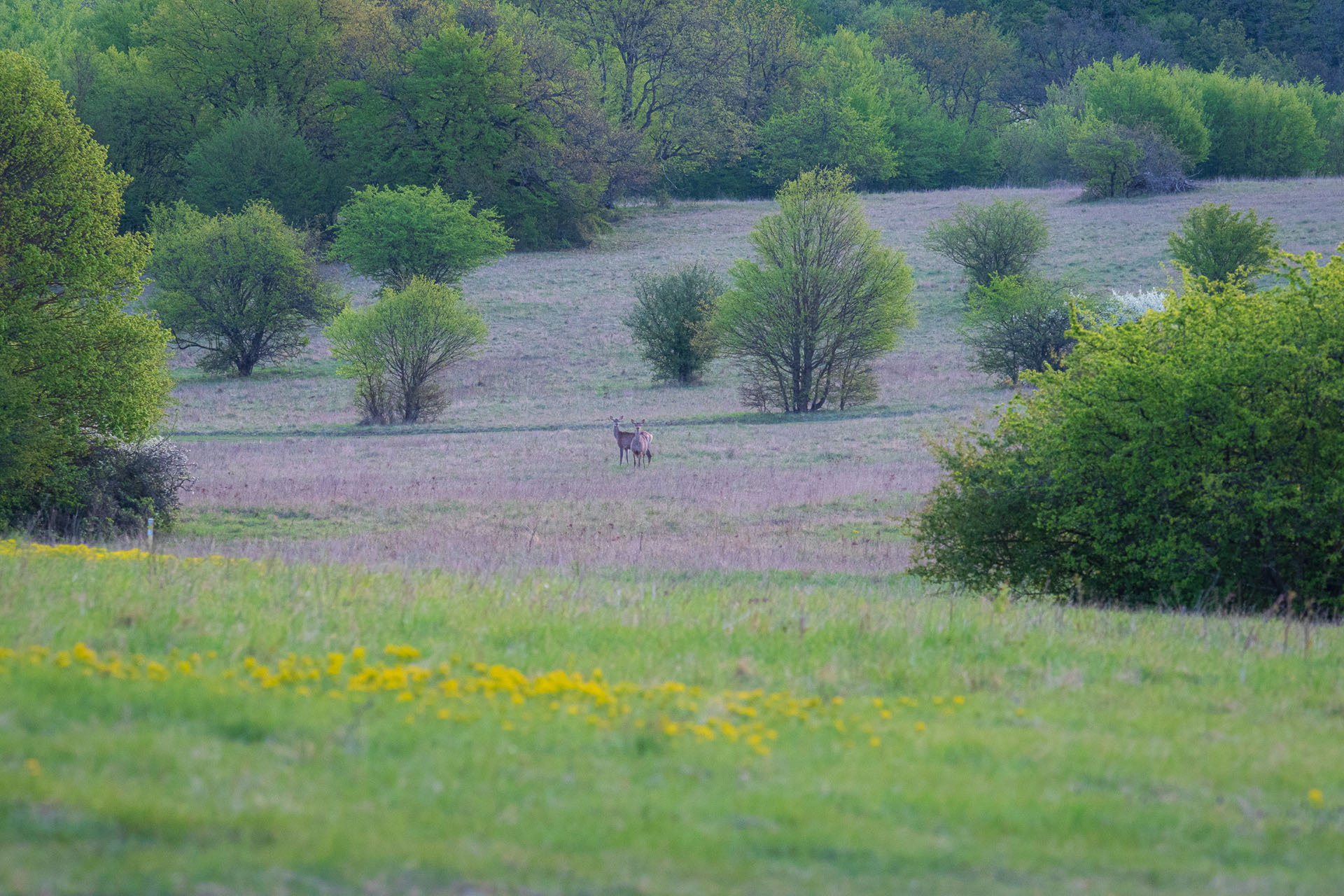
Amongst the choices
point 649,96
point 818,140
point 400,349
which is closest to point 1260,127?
point 818,140

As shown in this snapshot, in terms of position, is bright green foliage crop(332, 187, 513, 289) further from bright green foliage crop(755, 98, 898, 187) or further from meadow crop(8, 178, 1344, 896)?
meadow crop(8, 178, 1344, 896)

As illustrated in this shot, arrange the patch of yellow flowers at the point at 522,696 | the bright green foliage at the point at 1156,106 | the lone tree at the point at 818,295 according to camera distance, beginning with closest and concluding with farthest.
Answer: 1. the patch of yellow flowers at the point at 522,696
2. the lone tree at the point at 818,295
3. the bright green foliage at the point at 1156,106

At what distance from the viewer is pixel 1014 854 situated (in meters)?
4.08

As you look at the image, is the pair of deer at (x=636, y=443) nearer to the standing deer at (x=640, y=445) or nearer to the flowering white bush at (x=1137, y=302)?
the standing deer at (x=640, y=445)

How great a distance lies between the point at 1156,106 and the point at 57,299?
69.2m

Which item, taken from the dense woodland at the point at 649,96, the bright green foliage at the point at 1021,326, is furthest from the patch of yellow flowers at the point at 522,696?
the dense woodland at the point at 649,96

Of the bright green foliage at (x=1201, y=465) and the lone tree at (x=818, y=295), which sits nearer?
the bright green foliage at (x=1201, y=465)

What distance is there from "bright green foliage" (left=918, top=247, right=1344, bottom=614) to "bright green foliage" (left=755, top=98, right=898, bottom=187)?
66423 millimetres

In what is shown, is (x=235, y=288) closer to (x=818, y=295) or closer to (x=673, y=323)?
(x=673, y=323)

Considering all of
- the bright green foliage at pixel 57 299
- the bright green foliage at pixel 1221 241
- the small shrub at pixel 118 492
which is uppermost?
the bright green foliage at pixel 1221 241

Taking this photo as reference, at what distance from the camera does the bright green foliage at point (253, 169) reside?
60000 mm

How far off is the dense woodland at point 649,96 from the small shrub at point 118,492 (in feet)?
132

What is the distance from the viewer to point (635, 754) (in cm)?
491

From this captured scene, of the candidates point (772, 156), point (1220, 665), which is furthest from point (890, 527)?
point (772, 156)
